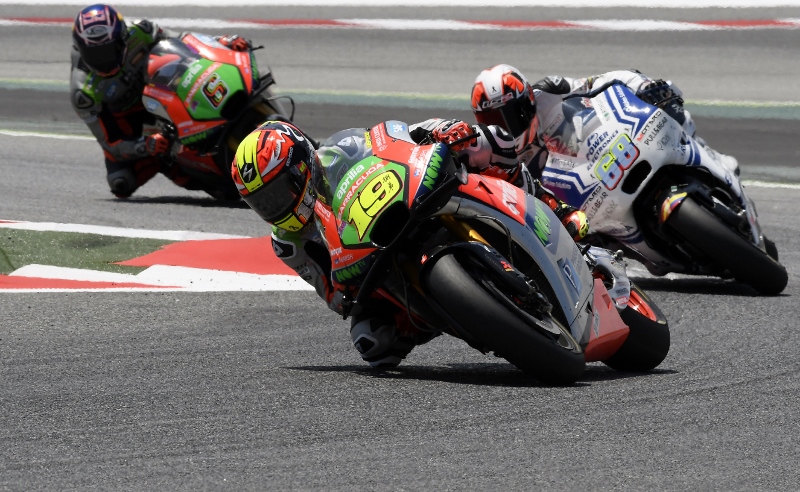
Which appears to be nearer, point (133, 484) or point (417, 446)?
point (133, 484)

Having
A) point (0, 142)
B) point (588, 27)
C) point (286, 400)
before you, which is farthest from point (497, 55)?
point (286, 400)

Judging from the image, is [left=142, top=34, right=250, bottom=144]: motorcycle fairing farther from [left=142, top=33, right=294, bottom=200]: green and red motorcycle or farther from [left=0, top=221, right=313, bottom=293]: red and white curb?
[left=0, top=221, right=313, bottom=293]: red and white curb

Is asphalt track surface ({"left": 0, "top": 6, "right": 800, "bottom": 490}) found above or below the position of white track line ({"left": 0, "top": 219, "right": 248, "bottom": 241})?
above

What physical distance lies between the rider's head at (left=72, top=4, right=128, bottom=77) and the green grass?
193 cm

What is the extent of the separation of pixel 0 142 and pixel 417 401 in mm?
10264

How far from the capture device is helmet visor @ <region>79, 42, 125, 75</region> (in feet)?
35.6

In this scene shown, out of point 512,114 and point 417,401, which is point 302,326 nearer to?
point 512,114

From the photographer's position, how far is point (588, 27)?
16.8 m

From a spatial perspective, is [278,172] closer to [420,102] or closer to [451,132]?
[451,132]

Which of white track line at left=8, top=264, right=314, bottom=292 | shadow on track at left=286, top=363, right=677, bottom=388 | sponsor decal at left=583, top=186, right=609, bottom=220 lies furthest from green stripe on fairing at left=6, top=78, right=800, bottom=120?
shadow on track at left=286, top=363, right=677, bottom=388

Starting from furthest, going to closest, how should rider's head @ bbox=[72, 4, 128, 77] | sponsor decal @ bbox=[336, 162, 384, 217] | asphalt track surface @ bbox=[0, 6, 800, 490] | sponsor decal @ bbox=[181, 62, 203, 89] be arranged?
sponsor decal @ bbox=[181, 62, 203, 89]
rider's head @ bbox=[72, 4, 128, 77]
sponsor decal @ bbox=[336, 162, 384, 217]
asphalt track surface @ bbox=[0, 6, 800, 490]

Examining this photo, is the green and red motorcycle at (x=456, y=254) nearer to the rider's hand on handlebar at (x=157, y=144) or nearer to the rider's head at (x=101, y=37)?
the rider's head at (x=101, y=37)

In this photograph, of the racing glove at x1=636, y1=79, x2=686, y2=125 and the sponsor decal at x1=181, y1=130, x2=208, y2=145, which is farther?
the sponsor decal at x1=181, y1=130, x2=208, y2=145

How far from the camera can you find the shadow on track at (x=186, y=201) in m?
11.3
